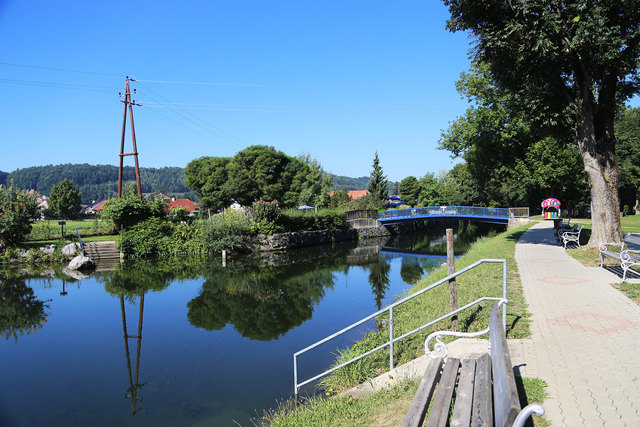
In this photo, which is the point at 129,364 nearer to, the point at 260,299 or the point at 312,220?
the point at 260,299

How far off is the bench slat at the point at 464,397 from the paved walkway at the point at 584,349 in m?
0.75

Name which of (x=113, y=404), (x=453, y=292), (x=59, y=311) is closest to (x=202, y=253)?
(x=59, y=311)

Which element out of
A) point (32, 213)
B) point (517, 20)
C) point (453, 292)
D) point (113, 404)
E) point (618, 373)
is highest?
point (517, 20)

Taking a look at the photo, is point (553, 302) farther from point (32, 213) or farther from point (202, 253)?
point (32, 213)

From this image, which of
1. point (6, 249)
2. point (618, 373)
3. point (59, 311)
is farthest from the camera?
point (6, 249)

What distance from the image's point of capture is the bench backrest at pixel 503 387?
2.28 m

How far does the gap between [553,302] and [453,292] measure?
2565 millimetres

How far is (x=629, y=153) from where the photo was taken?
39094mm

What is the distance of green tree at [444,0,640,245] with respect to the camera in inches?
451

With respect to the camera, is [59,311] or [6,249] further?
[6,249]

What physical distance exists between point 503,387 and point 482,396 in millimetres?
780

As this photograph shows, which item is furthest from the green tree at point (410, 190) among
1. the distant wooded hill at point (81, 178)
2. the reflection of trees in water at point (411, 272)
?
the distant wooded hill at point (81, 178)

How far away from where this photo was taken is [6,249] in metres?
23.2

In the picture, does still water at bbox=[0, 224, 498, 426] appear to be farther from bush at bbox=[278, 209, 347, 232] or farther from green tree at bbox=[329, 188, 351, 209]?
green tree at bbox=[329, 188, 351, 209]
